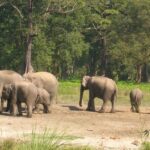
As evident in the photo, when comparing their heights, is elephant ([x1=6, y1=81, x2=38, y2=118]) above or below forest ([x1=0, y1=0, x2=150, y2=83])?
below

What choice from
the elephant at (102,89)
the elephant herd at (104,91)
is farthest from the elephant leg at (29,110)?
the elephant at (102,89)

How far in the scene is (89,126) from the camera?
18.8 metres

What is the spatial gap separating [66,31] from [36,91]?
31.6 meters

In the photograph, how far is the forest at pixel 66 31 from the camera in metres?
45.4

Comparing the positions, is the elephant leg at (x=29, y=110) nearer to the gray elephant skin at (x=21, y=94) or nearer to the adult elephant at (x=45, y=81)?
the gray elephant skin at (x=21, y=94)

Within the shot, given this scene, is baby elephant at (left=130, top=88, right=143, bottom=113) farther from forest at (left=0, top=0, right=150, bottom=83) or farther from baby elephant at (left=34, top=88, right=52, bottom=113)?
forest at (left=0, top=0, right=150, bottom=83)

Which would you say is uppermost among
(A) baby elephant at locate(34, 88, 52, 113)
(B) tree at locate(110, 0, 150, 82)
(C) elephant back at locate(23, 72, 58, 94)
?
(B) tree at locate(110, 0, 150, 82)

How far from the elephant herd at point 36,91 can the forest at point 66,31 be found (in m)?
13.8

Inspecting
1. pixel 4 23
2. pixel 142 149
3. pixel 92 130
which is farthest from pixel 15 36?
pixel 142 149

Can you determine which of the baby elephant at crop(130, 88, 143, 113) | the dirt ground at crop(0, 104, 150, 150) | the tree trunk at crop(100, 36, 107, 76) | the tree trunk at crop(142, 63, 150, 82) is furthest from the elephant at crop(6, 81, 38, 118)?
the tree trunk at crop(142, 63, 150, 82)

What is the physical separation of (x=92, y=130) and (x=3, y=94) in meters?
5.59

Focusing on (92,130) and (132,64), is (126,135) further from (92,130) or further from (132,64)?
(132,64)

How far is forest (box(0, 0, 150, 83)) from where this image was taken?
4538cm

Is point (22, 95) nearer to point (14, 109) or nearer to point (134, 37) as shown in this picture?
point (14, 109)
